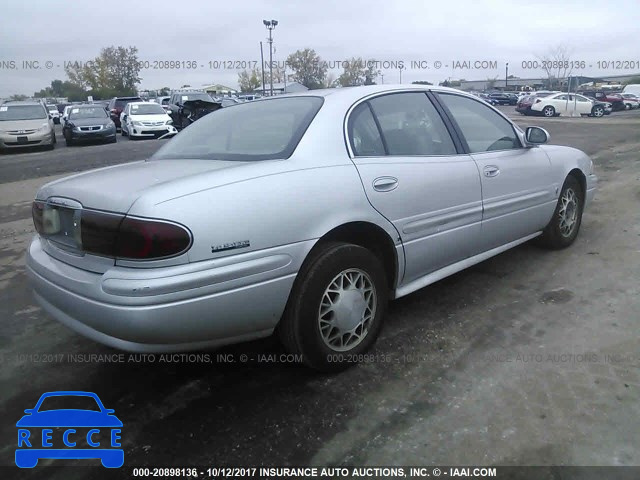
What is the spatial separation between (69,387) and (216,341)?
3.46ft

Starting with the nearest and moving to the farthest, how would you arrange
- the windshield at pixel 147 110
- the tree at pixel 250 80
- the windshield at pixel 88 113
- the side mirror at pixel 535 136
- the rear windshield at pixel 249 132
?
the rear windshield at pixel 249 132
the side mirror at pixel 535 136
the windshield at pixel 88 113
the windshield at pixel 147 110
the tree at pixel 250 80

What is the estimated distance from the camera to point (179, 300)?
2184 mm

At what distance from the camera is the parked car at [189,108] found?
16.1 meters

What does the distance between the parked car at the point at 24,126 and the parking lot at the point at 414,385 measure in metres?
13.1

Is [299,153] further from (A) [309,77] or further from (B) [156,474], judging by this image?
(A) [309,77]

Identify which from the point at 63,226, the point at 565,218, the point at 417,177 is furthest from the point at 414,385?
the point at 565,218

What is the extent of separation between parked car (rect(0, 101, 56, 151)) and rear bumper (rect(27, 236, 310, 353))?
15077 mm

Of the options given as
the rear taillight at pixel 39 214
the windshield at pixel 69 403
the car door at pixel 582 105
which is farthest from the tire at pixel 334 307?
the car door at pixel 582 105

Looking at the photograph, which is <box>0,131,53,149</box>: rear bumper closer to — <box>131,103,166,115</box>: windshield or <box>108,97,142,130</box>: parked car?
<box>131,103,166,115</box>: windshield

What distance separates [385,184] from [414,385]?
1108 millimetres

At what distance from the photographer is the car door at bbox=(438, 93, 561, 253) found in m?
3.68

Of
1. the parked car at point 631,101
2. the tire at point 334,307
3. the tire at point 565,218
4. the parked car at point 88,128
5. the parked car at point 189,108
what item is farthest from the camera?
the parked car at point 631,101

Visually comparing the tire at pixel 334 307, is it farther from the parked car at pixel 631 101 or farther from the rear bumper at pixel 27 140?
the parked car at pixel 631 101

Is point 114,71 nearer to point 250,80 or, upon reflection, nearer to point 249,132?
point 250,80
